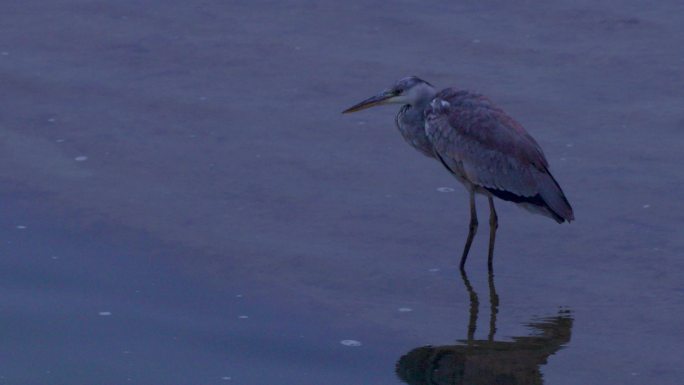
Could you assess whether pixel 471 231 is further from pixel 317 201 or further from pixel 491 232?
pixel 317 201

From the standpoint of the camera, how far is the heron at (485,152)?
28.8 ft

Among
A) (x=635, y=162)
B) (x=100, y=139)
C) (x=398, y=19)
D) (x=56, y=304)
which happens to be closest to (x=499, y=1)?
(x=398, y=19)

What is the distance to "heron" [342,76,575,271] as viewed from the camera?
879 cm

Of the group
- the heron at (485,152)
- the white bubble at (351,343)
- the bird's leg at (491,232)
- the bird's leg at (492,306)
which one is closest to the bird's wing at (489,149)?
the heron at (485,152)

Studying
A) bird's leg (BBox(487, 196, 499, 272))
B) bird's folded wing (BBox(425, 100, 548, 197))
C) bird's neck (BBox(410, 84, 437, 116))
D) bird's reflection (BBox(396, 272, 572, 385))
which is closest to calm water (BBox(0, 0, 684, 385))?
bird's reflection (BBox(396, 272, 572, 385))

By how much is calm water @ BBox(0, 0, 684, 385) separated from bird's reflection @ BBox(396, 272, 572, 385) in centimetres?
2

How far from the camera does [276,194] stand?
10.0 meters

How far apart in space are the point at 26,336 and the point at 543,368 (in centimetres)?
283

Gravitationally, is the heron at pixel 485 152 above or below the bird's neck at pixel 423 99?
below

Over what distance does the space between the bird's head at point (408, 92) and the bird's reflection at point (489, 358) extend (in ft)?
6.92

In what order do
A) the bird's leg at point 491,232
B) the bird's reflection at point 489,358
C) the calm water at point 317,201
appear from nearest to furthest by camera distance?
the bird's reflection at point 489,358, the calm water at point 317,201, the bird's leg at point 491,232

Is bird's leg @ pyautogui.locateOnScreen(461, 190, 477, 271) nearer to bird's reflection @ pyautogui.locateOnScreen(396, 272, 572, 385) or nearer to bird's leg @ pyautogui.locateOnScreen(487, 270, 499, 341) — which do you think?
bird's leg @ pyautogui.locateOnScreen(487, 270, 499, 341)

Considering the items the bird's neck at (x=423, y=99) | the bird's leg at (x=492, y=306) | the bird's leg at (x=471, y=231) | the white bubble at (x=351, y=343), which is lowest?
the white bubble at (x=351, y=343)

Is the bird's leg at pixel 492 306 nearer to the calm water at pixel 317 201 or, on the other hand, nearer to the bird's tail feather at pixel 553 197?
the calm water at pixel 317 201
